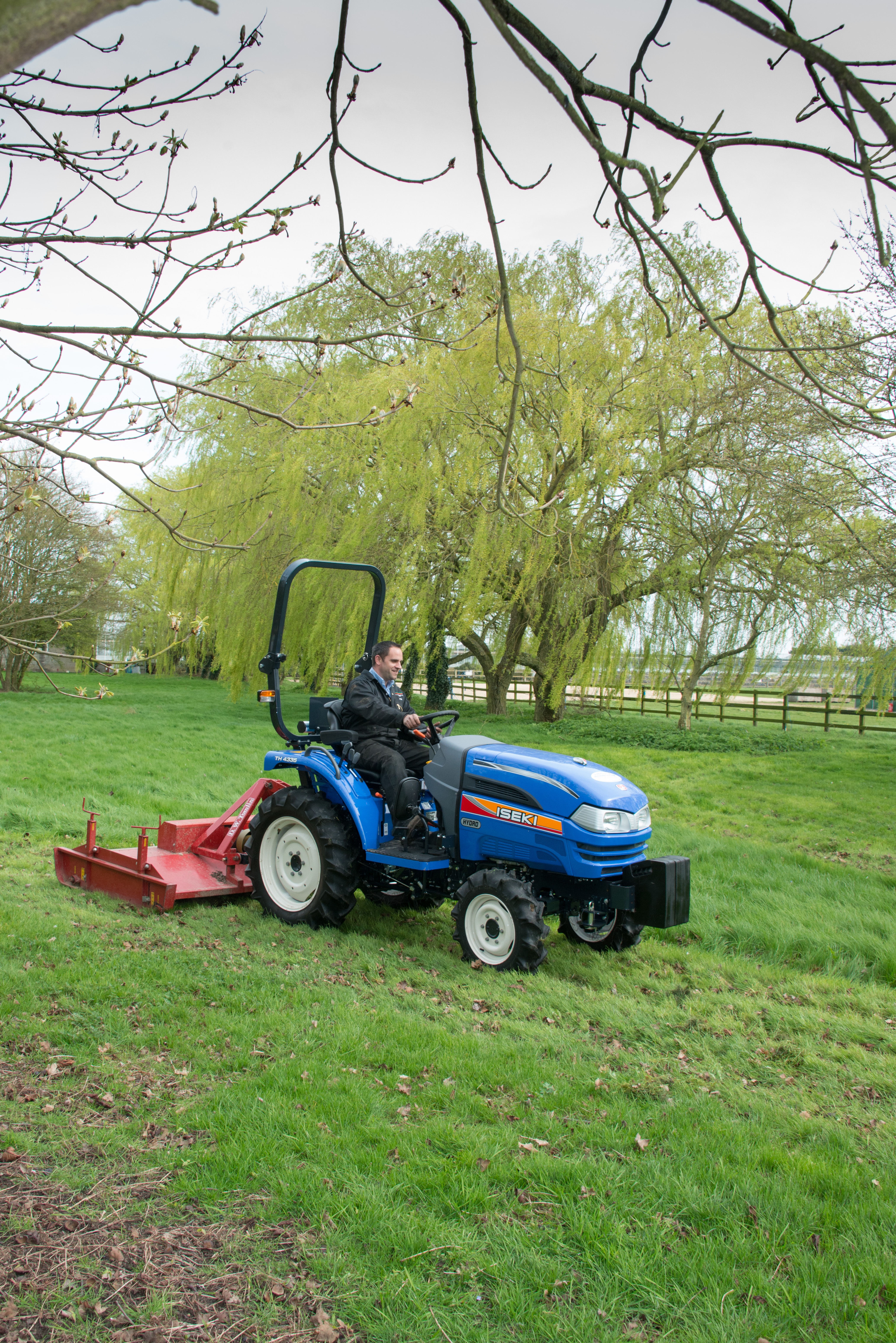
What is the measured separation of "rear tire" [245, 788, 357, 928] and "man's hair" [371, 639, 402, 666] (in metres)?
0.91

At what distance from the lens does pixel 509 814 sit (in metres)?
5.26

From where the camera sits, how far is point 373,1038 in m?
4.05

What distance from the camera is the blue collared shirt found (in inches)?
235

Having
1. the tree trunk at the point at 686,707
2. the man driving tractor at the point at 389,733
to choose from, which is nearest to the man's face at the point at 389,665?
the man driving tractor at the point at 389,733

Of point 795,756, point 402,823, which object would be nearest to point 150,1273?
point 402,823

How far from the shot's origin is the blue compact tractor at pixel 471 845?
Answer: 5031 millimetres

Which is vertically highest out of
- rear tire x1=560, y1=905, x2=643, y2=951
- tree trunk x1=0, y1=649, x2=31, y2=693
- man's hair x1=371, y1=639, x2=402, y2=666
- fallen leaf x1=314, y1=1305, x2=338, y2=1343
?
man's hair x1=371, y1=639, x2=402, y2=666

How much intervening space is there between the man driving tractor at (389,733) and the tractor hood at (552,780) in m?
0.36

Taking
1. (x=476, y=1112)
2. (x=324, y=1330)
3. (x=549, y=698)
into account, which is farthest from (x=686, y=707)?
(x=324, y=1330)

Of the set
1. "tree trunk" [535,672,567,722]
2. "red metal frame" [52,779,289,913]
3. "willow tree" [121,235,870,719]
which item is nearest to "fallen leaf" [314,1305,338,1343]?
"red metal frame" [52,779,289,913]

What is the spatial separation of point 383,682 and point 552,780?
136 cm

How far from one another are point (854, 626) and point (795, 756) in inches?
92.8

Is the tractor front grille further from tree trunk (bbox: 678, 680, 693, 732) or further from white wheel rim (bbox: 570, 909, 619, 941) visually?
tree trunk (bbox: 678, 680, 693, 732)

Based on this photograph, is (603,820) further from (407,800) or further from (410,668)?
(410,668)
